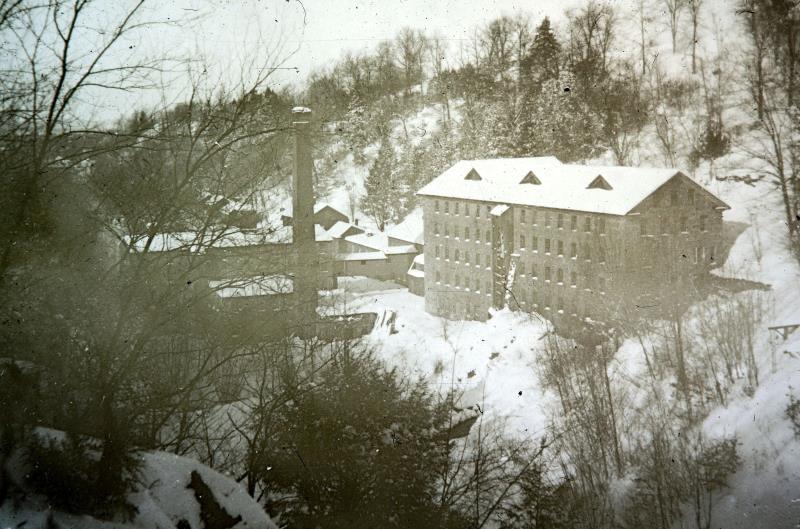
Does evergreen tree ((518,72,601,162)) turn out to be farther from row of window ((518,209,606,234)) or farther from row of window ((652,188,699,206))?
row of window ((652,188,699,206))

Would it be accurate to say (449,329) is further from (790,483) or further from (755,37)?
(790,483)

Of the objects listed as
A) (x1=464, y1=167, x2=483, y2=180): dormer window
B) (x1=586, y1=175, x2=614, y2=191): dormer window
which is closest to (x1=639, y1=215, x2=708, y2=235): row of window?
(x1=586, y1=175, x2=614, y2=191): dormer window

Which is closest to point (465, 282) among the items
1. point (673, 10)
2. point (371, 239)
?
point (371, 239)

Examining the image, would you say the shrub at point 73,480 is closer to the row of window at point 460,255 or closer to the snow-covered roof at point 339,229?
the row of window at point 460,255

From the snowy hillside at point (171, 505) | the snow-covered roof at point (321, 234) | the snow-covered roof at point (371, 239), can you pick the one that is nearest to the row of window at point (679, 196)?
the snow-covered roof at point (371, 239)

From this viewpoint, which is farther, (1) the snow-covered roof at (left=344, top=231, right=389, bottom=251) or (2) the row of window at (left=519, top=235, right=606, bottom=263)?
(1) the snow-covered roof at (left=344, top=231, right=389, bottom=251)

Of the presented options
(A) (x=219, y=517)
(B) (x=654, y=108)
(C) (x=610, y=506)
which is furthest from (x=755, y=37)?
(A) (x=219, y=517)

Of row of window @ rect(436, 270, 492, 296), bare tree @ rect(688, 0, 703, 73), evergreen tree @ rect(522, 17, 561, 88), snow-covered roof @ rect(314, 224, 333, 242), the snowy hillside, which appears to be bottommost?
row of window @ rect(436, 270, 492, 296)

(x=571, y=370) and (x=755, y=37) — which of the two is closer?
(x=755, y=37)
